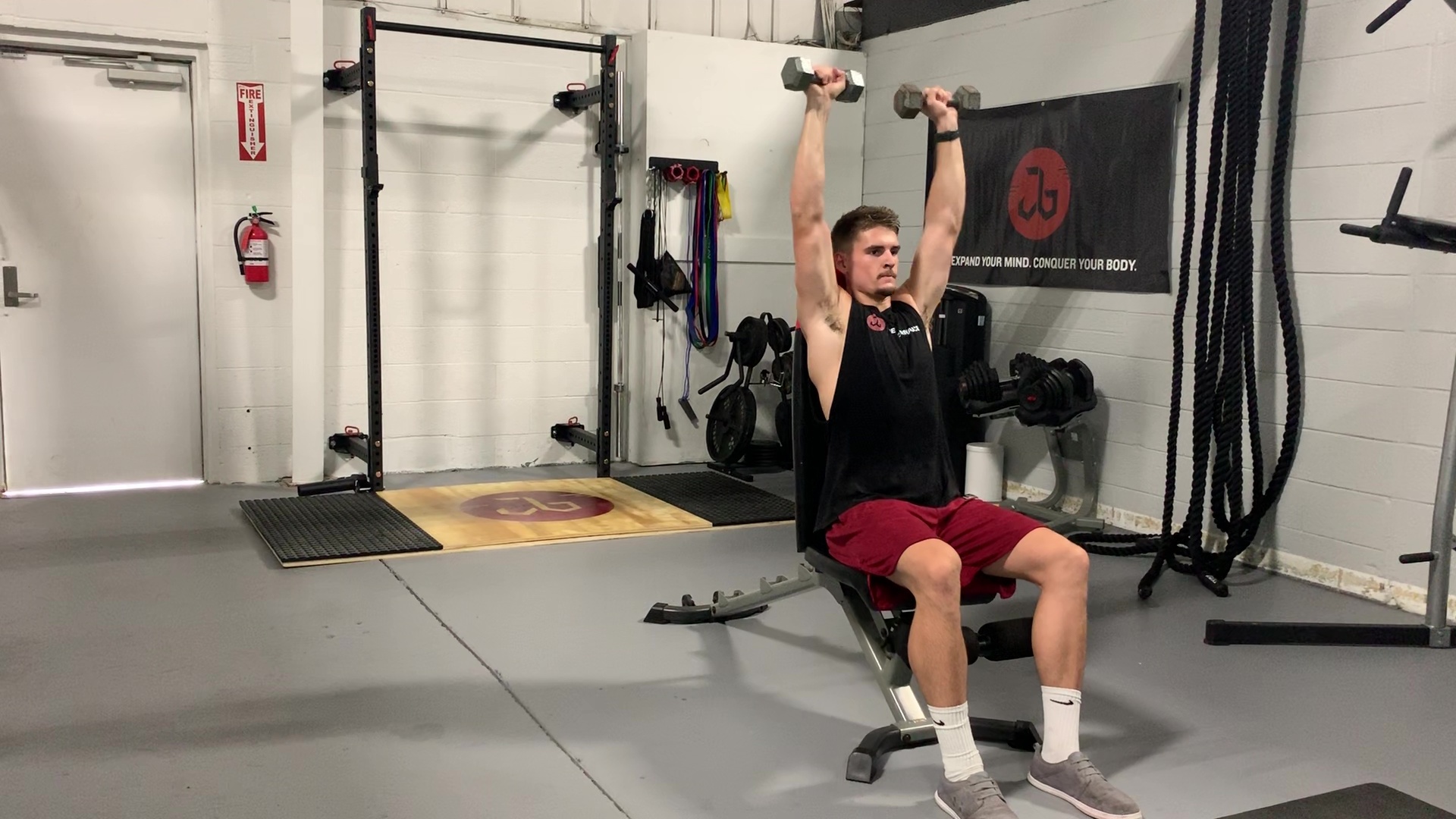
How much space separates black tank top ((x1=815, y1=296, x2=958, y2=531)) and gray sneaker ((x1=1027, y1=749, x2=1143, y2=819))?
0.62 m

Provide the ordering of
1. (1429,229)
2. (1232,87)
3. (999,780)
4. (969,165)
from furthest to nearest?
(969,165)
(1232,87)
(1429,229)
(999,780)

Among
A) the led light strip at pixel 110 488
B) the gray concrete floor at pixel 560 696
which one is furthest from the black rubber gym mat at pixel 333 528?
the led light strip at pixel 110 488

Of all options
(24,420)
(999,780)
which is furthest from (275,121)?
(999,780)

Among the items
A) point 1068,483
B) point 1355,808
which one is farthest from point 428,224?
point 1355,808

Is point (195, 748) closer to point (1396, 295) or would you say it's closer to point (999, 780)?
point (999, 780)

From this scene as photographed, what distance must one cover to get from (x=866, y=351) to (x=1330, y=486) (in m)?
2.33

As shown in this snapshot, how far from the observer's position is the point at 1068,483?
5219 mm

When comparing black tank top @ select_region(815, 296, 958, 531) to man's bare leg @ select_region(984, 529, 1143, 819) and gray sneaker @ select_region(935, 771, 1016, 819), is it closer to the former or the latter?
man's bare leg @ select_region(984, 529, 1143, 819)

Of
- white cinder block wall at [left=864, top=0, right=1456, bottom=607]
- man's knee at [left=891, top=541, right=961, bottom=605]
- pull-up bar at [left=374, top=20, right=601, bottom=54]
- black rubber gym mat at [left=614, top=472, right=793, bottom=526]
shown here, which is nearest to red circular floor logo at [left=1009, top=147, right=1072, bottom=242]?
white cinder block wall at [left=864, top=0, right=1456, bottom=607]

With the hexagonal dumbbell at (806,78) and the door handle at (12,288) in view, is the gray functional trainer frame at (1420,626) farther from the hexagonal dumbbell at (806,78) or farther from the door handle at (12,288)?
the door handle at (12,288)

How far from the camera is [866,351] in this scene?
8.87 ft

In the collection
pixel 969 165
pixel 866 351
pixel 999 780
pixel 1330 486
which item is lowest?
pixel 999 780

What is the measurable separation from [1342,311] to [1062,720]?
240 centimetres

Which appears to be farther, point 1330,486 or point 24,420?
point 24,420
